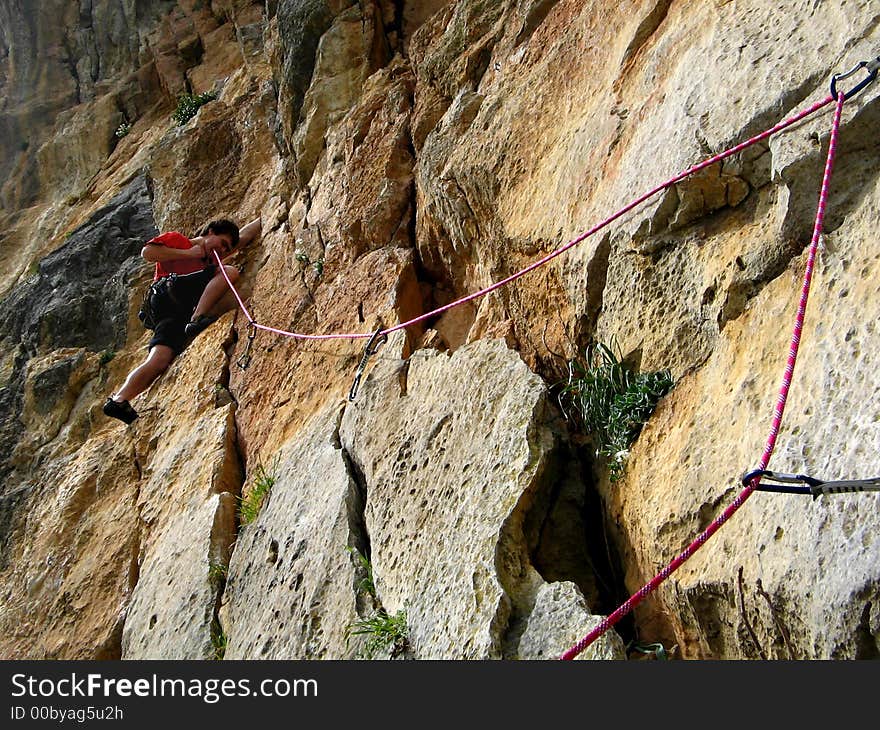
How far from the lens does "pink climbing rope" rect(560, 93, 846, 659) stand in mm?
2895

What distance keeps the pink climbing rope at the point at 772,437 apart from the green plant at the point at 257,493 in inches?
123

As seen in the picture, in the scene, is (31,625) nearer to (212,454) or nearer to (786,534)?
(212,454)

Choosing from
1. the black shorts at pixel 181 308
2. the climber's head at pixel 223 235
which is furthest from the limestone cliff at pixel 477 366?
the black shorts at pixel 181 308

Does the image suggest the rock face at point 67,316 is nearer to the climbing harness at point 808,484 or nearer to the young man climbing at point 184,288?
the young man climbing at point 184,288

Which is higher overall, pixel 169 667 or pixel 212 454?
pixel 212 454

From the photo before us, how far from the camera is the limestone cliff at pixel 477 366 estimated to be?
326 centimetres

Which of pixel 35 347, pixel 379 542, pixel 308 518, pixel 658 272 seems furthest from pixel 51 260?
pixel 658 272

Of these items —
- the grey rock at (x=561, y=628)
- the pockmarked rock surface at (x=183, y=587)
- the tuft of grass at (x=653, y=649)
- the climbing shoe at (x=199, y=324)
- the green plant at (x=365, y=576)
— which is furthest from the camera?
the climbing shoe at (x=199, y=324)

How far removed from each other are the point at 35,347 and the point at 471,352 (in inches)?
266

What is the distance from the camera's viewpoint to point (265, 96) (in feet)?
32.7

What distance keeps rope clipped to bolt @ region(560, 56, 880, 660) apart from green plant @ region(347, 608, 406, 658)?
101 cm

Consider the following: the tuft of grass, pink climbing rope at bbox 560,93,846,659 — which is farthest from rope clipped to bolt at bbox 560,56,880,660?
the tuft of grass

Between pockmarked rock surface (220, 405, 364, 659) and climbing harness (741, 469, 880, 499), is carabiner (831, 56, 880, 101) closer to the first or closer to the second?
climbing harness (741, 469, 880, 499)

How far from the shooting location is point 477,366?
4750 millimetres
